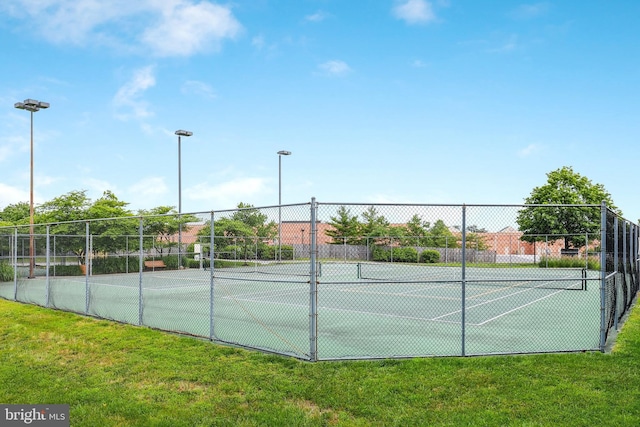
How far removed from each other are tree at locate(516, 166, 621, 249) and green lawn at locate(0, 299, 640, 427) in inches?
1196

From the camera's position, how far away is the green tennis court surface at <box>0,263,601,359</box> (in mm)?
9383

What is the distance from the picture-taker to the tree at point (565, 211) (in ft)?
130

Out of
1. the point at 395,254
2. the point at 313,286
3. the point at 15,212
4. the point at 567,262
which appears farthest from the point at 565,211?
the point at 15,212

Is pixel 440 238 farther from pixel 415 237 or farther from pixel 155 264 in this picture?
pixel 155 264

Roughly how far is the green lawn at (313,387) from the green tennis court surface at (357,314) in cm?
75

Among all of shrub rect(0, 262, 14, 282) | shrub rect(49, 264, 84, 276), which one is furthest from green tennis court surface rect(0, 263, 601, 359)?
shrub rect(49, 264, 84, 276)

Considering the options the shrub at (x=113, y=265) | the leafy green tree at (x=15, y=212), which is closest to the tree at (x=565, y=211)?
the shrub at (x=113, y=265)

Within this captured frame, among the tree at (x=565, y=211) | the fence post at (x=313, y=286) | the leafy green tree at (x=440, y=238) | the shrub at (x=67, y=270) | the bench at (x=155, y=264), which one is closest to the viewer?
the fence post at (x=313, y=286)

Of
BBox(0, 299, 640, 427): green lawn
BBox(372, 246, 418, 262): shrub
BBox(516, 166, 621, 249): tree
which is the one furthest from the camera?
BBox(516, 166, 621, 249): tree

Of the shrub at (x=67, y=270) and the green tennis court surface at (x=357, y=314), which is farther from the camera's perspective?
the shrub at (x=67, y=270)

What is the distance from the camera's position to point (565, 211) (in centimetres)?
4081

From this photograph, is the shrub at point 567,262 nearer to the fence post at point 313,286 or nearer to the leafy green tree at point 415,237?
the leafy green tree at point 415,237

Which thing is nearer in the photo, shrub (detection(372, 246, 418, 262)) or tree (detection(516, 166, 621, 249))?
A: shrub (detection(372, 246, 418, 262))

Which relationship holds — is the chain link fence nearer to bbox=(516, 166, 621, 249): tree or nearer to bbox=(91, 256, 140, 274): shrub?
bbox=(91, 256, 140, 274): shrub
